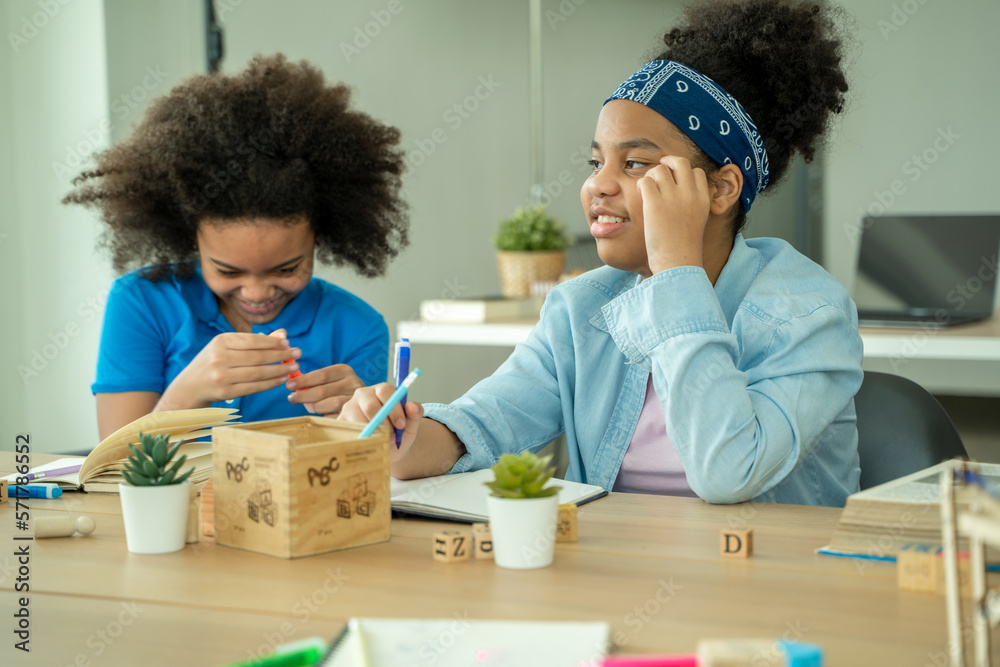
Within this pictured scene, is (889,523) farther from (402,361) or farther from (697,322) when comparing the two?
(402,361)

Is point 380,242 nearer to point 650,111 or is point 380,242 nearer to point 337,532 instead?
point 650,111

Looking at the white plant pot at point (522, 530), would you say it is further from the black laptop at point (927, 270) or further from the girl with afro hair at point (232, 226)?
the black laptop at point (927, 270)

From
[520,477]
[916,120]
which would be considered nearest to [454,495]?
[520,477]

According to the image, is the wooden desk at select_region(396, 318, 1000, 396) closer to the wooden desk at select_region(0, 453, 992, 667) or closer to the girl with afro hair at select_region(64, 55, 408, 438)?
the girl with afro hair at select_region(64, 55, 408, 438)

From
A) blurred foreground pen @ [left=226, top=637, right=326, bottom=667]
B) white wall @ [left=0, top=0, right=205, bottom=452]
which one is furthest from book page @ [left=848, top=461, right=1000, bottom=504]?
white wall @ [left=0, top=0, right=205, bottom=452]

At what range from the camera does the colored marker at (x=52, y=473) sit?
118cm

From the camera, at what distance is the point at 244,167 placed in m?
1.65

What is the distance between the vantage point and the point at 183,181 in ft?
5.47

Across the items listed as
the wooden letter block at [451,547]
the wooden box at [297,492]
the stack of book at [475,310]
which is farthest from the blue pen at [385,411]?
the stack of book at [475,310]

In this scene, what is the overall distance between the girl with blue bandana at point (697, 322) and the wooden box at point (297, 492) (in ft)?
0.68

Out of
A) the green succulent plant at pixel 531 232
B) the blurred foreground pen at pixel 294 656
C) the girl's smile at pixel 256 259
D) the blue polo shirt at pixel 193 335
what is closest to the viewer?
the blurred foreground pen at pixel 294 656

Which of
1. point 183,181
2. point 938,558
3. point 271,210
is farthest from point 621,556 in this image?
point 183,181

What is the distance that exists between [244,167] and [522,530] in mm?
1072

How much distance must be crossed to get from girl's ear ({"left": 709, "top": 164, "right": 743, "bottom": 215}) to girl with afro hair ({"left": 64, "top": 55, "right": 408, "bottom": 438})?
67cm
